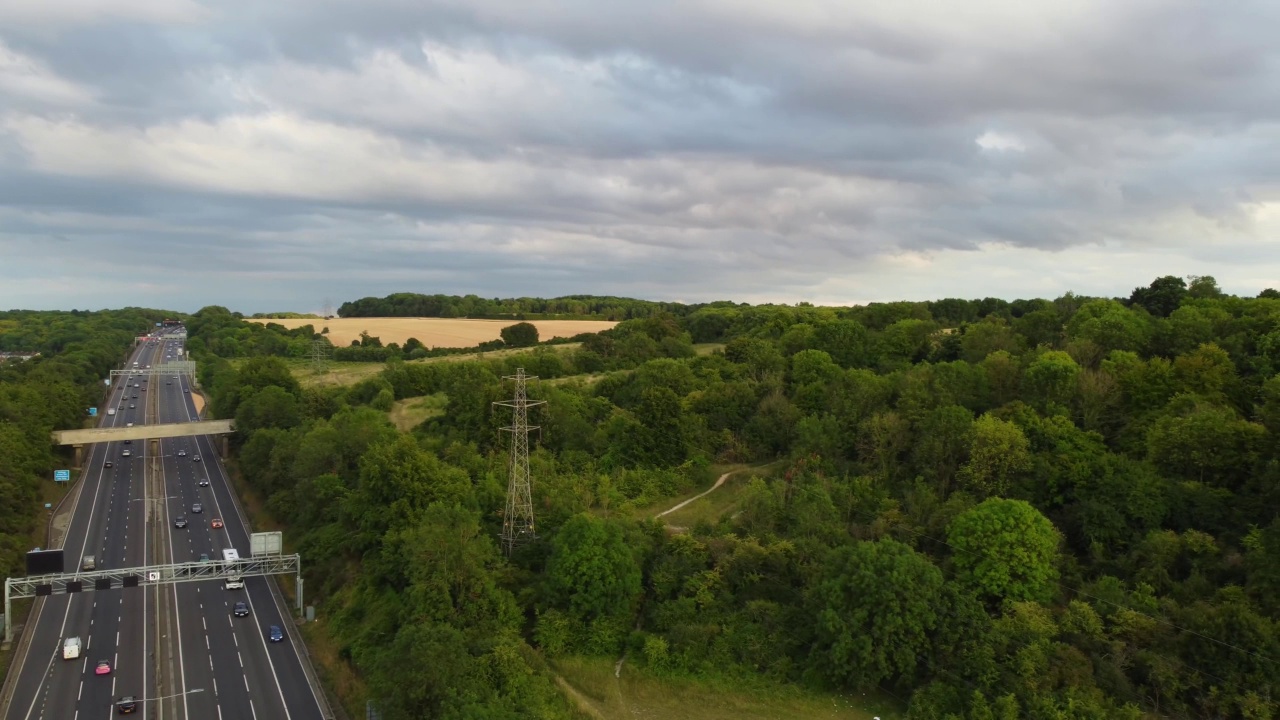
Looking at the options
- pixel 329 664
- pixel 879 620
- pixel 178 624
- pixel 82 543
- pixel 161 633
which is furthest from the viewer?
pixel 82 543

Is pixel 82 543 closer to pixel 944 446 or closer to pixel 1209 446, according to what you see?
pixel 944 446

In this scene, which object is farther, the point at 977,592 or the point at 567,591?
the point at 567,591

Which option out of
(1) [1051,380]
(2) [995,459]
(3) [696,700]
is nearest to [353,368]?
(3) [696,700]

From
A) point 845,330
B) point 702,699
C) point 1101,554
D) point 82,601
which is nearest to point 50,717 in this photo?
point 82,601

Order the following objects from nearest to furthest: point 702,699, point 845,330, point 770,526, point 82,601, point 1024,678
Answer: point 1024,678 < point 702,699 < point 770,526 < point 82,601 < point 845,330

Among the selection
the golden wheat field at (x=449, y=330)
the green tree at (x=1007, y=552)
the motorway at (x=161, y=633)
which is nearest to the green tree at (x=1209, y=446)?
the green tree at (x=1007, y=552)

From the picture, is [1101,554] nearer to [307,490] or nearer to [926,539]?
[926,539]

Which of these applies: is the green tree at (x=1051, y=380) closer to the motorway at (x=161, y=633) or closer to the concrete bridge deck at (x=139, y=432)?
the motorway at (x=161, y=633)
